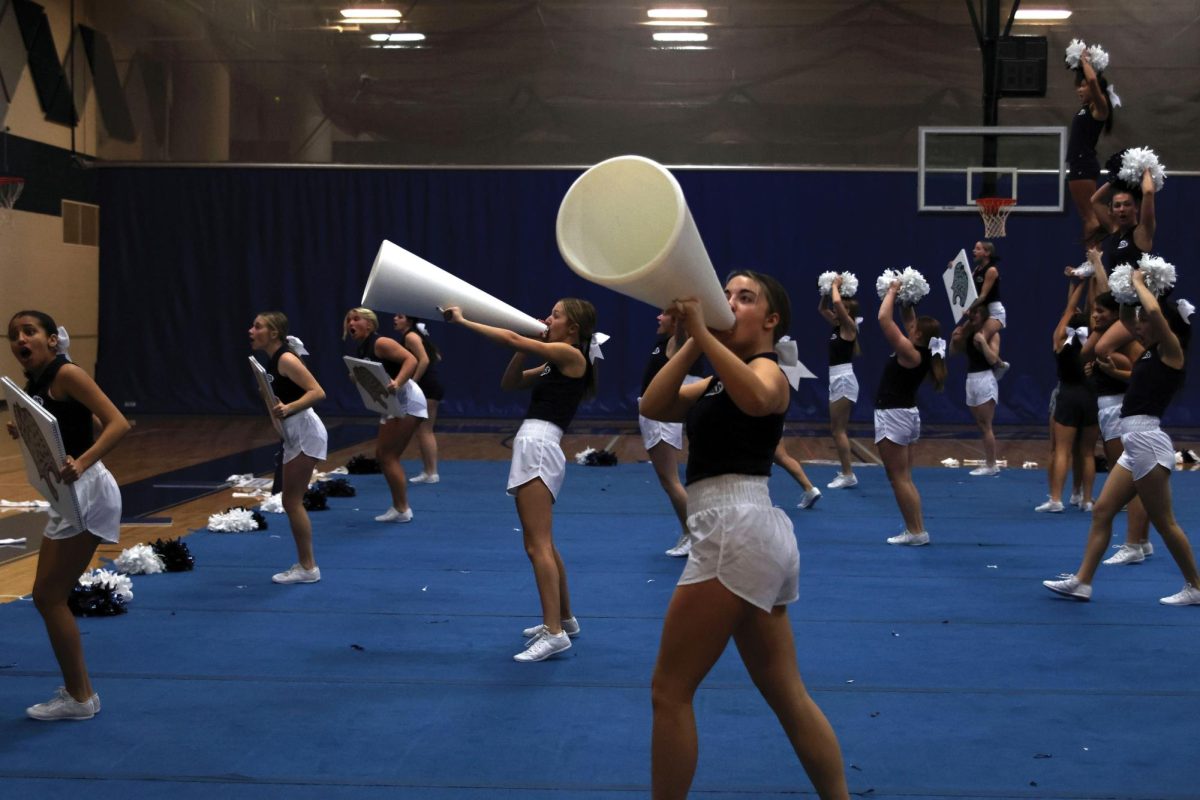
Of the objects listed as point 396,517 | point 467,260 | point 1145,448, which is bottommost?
point 396,517

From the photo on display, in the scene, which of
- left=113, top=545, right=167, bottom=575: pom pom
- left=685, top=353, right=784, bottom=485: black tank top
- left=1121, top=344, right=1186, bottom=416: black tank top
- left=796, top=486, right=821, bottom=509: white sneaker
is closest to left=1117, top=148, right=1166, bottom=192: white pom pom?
left=1121, top=344, right=1186, bottom=416: black tank top

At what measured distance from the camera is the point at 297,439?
7.45m

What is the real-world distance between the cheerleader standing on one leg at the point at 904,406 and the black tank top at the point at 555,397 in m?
3.26

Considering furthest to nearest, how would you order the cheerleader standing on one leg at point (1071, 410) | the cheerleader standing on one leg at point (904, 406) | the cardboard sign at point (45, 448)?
the cheerleader standing on one leg at point (1071, 410)
the cheerleader standing on one leg at point (904, 406)
the cardboard sign at point (45, 448)

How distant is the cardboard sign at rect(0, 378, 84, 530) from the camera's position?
455 cm

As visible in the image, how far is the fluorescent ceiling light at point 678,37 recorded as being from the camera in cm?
1831

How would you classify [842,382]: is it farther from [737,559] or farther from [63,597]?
[737,559]

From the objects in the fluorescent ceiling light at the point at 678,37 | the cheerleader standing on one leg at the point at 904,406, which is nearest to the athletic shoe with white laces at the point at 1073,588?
the cheerleader standing on one leg at the point at 904,406

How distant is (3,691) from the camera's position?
518 centimetres

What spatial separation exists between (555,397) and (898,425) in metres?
3.59

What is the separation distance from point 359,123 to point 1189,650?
1518cm

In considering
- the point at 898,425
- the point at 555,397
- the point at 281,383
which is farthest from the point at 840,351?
the point at 555,397

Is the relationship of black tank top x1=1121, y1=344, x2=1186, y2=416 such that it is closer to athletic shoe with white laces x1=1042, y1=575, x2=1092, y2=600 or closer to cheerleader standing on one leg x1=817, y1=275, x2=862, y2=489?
athletic shoe with white laces x1=1042, y1=575, x2=1092, y2=600

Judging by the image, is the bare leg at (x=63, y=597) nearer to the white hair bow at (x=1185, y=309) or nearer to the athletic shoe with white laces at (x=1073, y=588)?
the athletic shoe with white laces at (x=1073, y=588)
